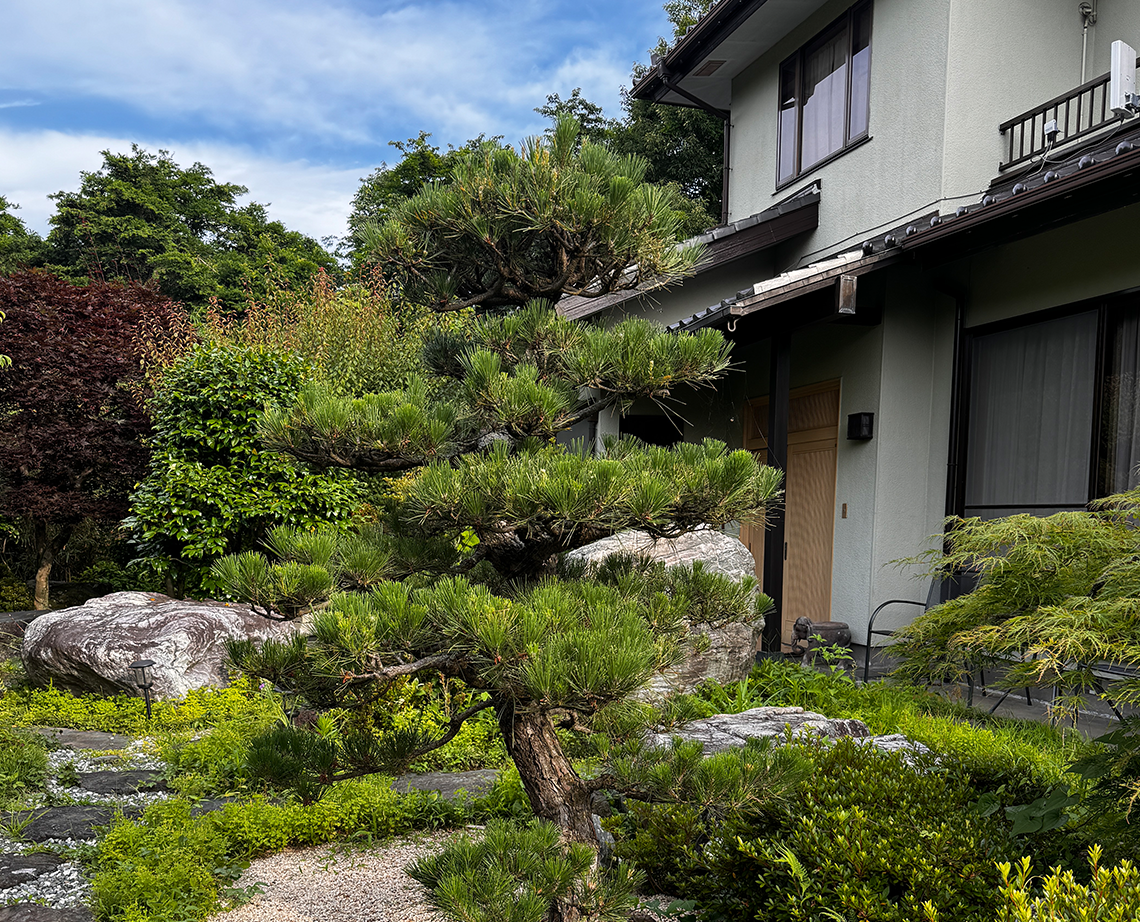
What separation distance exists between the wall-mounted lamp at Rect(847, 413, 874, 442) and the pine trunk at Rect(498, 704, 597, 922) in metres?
4.92

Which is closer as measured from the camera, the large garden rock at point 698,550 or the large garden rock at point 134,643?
the large garden rock at point 698,550

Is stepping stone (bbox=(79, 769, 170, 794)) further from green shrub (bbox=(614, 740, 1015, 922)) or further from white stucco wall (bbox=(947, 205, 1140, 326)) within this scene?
white stucco wall (bbox=(947, 205, 1140, 326))

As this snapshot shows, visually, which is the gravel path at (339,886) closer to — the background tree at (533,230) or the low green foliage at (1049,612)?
the low green foliage at (1049,612)

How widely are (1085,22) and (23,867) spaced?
9459 mm

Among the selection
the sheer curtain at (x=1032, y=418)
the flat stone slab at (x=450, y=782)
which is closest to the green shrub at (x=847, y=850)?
the flat stone slab at (x=450, y=782)

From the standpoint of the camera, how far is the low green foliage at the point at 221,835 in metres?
2.99

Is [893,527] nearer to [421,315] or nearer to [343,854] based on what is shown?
[343,854]

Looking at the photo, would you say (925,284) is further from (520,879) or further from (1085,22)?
(520,879)

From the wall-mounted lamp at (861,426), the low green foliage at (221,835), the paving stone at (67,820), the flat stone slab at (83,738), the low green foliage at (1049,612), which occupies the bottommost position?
the flat stone slab at (83,738)

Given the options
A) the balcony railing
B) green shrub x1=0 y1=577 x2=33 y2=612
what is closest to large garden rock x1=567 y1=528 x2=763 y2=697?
the balcony railing

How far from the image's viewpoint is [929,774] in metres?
2.94

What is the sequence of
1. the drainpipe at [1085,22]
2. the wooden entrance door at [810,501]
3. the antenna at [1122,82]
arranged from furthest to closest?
the wooden entrance door at [810,501] → the drainpipe at [1085,22] → the antenna at [1122,82]

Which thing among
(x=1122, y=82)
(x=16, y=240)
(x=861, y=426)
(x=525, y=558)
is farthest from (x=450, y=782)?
(x=16, y=240)

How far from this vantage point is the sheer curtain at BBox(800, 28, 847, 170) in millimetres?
8242
